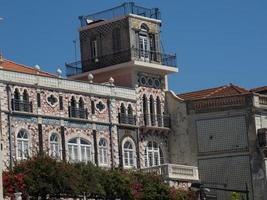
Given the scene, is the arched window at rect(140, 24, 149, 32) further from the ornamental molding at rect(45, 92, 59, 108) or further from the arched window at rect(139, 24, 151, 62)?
the ornamental molding at rect(45, 92, 59, 108)

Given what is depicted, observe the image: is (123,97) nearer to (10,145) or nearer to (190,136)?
(190,136)

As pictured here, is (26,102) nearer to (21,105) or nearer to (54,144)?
(21,105)

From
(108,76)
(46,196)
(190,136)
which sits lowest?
(46,196)

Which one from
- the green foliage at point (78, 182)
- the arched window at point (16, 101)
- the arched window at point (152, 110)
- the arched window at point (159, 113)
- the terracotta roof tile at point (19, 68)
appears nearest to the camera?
the green foliage at point (78, 182)

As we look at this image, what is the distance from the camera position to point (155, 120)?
71125 mm

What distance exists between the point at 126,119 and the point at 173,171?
493cm

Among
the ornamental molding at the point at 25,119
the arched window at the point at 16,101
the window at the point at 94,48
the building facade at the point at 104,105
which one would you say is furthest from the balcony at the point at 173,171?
the arched window at the point at 16,101

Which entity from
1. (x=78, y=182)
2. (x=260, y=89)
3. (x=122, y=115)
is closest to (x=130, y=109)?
(x=122, y=115)

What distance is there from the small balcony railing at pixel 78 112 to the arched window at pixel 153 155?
7.21 metres

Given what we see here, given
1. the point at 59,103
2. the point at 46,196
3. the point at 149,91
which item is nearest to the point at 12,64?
the point at 59,103

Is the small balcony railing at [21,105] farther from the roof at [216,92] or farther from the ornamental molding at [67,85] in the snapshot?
the roof at [216,92]

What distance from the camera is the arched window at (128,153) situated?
68.1m

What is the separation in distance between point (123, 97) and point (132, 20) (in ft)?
20.5

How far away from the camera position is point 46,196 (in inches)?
2165
